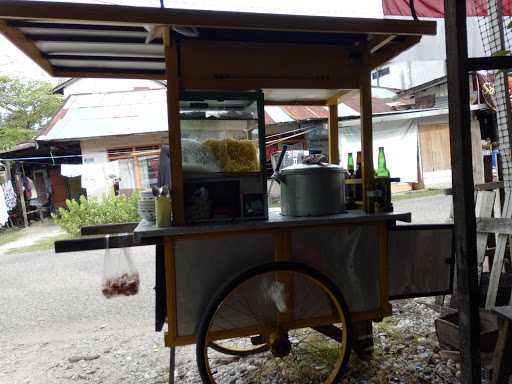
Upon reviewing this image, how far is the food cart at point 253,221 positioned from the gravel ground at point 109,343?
578 millimetres

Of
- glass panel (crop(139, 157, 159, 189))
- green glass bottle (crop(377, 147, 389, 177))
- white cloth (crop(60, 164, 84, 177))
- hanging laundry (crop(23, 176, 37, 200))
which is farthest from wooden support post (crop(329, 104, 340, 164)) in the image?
hanging laundry (crop(23, 176, 37, 200))

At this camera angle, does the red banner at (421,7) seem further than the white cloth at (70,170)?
No

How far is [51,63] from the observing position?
3.14m

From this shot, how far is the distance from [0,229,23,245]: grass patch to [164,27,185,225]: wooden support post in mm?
11568

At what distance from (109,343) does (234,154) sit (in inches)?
99.9

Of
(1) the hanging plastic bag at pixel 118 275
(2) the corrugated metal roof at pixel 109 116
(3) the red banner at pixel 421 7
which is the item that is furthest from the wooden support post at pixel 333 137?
(2) the corrugated metal roof at pixel 109 116

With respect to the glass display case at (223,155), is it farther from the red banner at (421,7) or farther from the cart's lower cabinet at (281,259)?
the red banner at (421,7)

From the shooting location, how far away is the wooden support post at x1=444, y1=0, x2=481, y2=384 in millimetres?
1882

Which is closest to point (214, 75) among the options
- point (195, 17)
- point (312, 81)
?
point (195, 17)

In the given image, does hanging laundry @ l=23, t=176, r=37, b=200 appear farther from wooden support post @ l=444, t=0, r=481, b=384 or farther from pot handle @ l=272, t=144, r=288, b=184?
wooden support post @ l=444, t=0, r=481, b=384

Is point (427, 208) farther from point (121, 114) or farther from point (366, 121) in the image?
point (121, 114)

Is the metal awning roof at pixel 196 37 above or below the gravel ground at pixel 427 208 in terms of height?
A: above

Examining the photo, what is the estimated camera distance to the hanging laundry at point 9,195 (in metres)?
13.8

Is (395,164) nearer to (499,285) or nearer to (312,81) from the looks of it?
(499,285)
